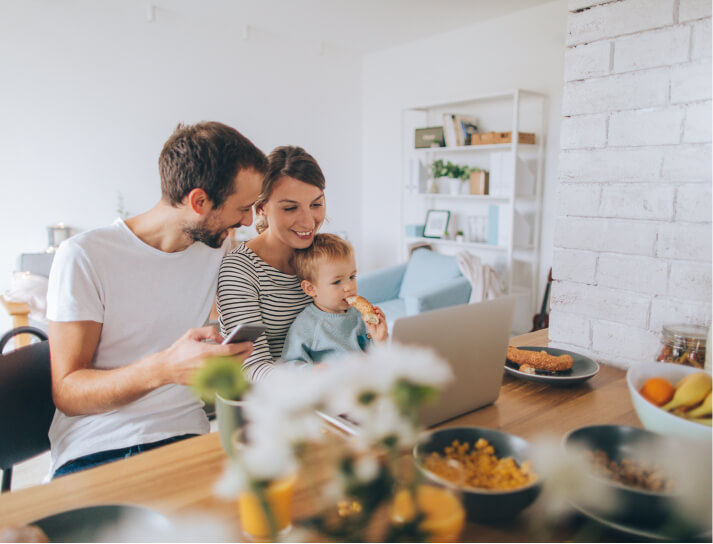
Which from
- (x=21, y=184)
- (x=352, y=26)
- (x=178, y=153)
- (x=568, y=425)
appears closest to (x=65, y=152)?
(x=21, y=184)

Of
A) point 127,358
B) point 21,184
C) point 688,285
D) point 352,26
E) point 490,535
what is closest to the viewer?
point 490,535

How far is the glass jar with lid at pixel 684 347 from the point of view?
1.05 meters

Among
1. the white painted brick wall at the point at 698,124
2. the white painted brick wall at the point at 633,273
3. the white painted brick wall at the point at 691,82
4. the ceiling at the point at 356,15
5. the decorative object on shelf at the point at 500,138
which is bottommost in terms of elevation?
the white painted brick wall at the point at 633,273

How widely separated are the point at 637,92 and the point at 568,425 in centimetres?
79

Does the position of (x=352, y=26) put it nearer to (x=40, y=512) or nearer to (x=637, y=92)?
(x=637, y=92)

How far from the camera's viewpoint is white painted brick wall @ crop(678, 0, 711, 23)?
1.07m

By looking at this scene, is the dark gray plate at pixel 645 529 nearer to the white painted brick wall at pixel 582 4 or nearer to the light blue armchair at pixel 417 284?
the white painted brick wall at pixel 582 4

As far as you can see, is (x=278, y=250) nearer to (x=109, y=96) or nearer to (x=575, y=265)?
(x=575, y=265)

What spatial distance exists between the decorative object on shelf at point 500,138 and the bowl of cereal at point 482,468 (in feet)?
12.1

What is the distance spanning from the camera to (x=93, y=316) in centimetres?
121

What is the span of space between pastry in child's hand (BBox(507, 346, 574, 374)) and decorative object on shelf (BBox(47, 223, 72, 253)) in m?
3.79

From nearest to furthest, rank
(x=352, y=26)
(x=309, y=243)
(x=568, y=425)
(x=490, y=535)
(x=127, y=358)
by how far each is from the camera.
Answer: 1. (x=490, y=535)
2. (x=568, y=425)
3. (x=127, y=358)
4. (x=309, y=243)
5. (x=352, y=26)

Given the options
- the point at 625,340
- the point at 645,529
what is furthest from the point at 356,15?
the point at 645,529

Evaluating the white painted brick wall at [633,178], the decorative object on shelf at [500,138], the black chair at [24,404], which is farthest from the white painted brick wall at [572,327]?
the decorative object on shelf at [500,138]
